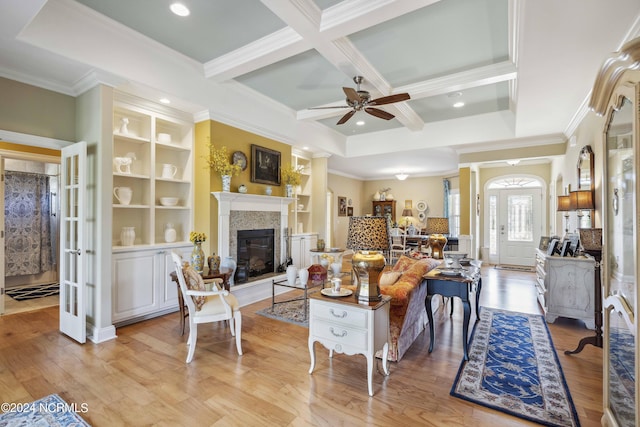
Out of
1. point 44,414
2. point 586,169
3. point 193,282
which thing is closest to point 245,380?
point 193,282

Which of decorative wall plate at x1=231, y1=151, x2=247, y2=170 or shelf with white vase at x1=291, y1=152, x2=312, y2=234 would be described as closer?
decorative wall plate at x1=231, y1=151, x2=247, y2=170

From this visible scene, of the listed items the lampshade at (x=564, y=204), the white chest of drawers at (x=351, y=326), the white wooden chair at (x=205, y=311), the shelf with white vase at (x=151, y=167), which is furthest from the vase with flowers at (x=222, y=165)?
the lampshade at (x=564, y=204)

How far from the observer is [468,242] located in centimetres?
661

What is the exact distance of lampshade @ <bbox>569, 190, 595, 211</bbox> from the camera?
3756 mm

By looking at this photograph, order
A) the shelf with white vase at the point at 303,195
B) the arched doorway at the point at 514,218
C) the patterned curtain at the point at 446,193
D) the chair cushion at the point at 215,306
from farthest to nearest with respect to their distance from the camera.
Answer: the patterned curtain at the point at 446,193
the arched doorway at the point at 514,218
the shelf with white vase at the point at 303,195
the chair cushion at the point at 215,306

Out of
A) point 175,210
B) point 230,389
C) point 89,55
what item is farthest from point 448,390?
point 89,55

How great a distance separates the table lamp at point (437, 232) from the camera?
3.79m

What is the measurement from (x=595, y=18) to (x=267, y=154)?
4285 millimetres

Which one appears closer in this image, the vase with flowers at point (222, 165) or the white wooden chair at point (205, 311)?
the white wooden chair at point (205, 311)

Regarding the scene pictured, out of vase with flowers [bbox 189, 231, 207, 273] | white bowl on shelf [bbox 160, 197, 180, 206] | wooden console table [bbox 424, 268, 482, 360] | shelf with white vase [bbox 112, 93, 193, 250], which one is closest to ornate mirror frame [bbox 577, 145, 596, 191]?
wooden console table [bbox 424, 268, 482, 360]

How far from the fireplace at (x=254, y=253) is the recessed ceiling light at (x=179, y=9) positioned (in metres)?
2.89

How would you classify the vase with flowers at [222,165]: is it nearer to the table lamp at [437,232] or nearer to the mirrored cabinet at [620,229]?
the table lamp at [437,232]

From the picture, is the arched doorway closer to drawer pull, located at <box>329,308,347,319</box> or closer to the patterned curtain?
the patterned curtain

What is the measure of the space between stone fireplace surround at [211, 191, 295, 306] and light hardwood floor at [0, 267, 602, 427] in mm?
1180
